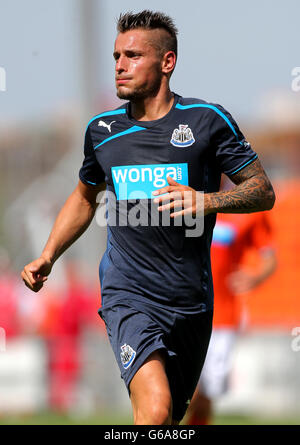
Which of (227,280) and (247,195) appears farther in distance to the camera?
(227,280)

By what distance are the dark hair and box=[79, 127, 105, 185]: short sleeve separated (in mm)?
696

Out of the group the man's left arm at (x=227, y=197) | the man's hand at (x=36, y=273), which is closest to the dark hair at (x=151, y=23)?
the man's left arm at (x=227, y=197)

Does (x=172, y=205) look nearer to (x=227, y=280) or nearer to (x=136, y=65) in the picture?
(x=136, y=65)

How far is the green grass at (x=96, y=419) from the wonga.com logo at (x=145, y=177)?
18.4 ft

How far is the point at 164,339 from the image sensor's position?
5035mm

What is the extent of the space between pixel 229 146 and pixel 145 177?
1.75 feet

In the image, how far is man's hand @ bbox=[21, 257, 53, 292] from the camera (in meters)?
5.29

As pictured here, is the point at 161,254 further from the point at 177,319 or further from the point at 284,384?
the point at 284,384

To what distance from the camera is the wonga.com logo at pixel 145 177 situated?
5.04m

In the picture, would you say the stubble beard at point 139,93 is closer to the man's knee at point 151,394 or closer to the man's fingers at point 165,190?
the man's fingers at point 165,190

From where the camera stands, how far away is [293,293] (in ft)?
39.8

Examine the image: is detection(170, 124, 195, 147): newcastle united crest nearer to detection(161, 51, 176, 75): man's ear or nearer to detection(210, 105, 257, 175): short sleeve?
detection(210, 105, 257, 175): short sleeve

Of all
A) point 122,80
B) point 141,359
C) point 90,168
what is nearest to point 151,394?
point 141,359

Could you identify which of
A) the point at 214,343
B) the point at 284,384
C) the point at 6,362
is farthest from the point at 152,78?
the point at 6,362
